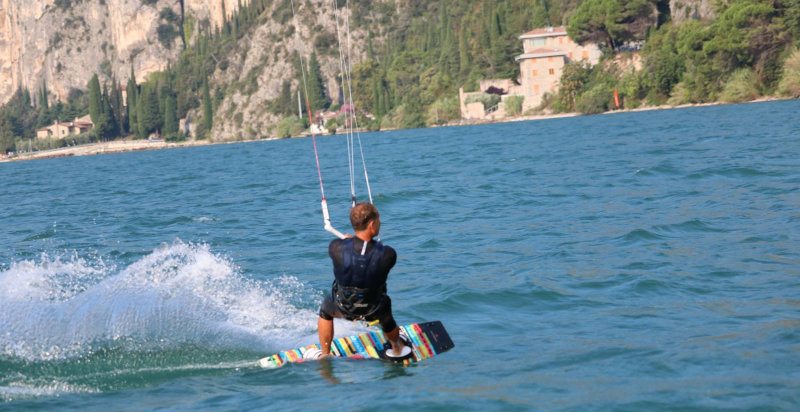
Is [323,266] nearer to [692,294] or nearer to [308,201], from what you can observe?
[692,294]

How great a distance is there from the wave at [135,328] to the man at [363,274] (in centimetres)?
153

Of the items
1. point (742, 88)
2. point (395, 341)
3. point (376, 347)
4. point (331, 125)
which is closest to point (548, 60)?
point (742, 88)

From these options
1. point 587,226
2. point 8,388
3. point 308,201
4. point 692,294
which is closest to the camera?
point 8,388

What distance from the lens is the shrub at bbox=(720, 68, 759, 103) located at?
78.8 metres

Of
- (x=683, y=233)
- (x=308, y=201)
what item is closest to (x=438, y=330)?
(x=683, y=233)

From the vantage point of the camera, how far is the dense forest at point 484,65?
8094 cm

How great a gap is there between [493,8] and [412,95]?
18.0 m

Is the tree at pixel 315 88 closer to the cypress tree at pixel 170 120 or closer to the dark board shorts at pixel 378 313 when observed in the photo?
the cypress tree at pixel 170 120

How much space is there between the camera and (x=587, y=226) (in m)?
18.4

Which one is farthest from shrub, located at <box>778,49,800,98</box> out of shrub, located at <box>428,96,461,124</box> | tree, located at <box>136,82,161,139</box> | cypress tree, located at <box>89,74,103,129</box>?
cypress tree, located at <box>89,74,103,129</box>

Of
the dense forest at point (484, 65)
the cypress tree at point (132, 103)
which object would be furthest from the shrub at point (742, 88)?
the cypress tree at point (132, 103)

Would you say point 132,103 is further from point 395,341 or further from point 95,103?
point 395,341

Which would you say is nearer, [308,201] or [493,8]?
[308,201]

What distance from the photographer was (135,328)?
11172 mm
